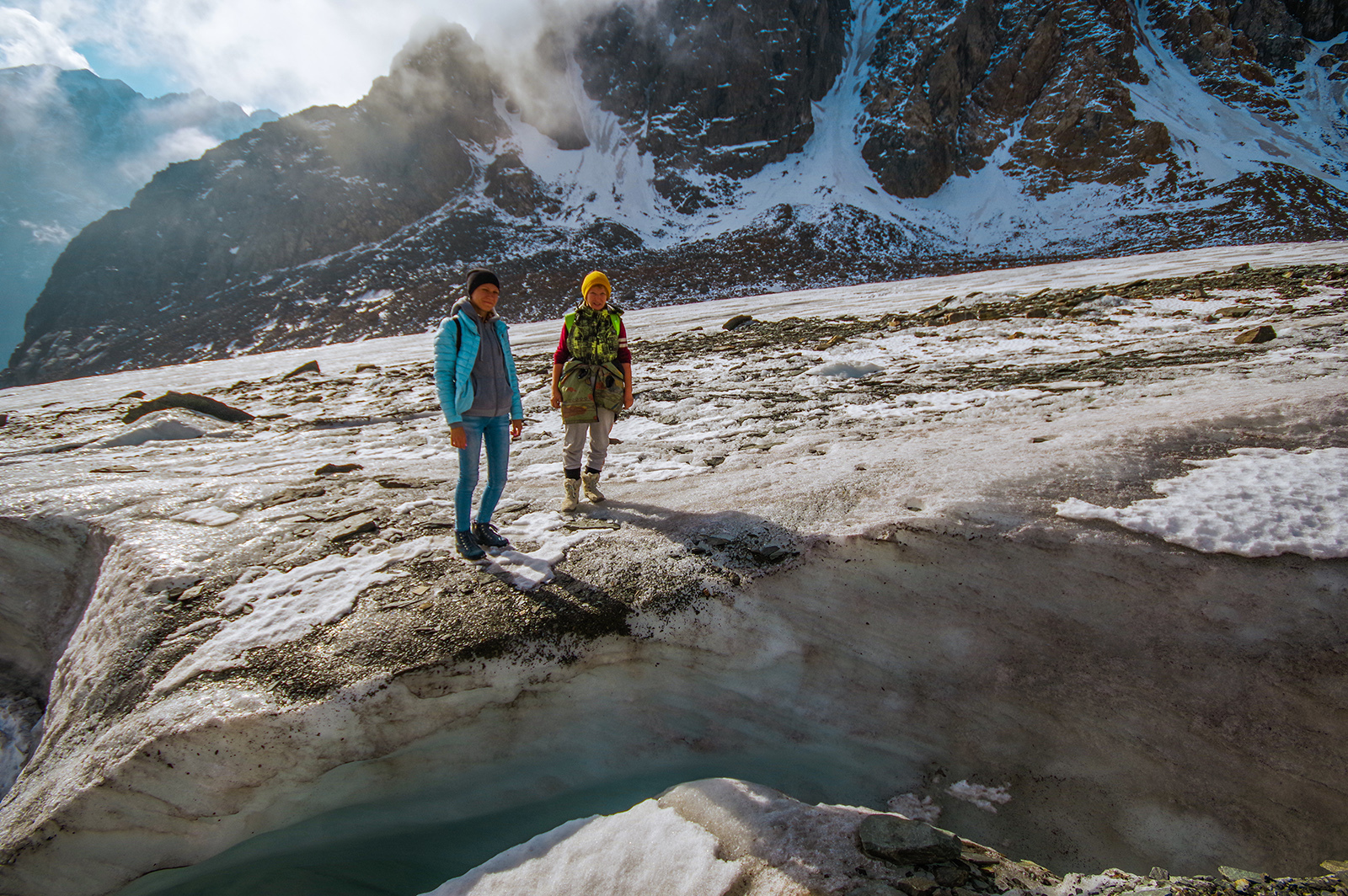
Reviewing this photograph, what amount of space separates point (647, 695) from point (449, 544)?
168 cm

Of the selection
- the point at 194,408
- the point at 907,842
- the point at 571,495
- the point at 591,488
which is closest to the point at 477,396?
the point at 571,495

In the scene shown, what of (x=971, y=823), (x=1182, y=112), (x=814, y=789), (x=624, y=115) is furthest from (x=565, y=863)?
(x=624, y=115)

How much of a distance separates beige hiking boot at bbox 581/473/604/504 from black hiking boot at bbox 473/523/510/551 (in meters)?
0.85

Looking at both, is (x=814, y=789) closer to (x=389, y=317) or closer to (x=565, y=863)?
(x=565, y=863)

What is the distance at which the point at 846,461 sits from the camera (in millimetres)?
4488

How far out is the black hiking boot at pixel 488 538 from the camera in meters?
3.78

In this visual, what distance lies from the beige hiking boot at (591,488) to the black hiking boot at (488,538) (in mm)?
855

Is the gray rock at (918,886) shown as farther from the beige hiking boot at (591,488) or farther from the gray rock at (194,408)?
the gray rock at (194,408)

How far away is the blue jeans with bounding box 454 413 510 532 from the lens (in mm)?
3637

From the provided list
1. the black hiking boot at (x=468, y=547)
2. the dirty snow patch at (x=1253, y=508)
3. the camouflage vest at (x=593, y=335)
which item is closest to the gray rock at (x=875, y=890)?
the dirty snow patch at (x=1253, y=508)

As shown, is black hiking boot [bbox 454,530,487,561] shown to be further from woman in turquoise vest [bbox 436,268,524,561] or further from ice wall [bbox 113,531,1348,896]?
ice wall [bbox 113,531,1348,896]

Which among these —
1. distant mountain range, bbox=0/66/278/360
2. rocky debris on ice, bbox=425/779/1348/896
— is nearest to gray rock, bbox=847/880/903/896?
rocky debris on ice, bbox=425/779/1348/896

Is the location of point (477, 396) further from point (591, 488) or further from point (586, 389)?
point (591, 488)

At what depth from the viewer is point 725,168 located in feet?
247
